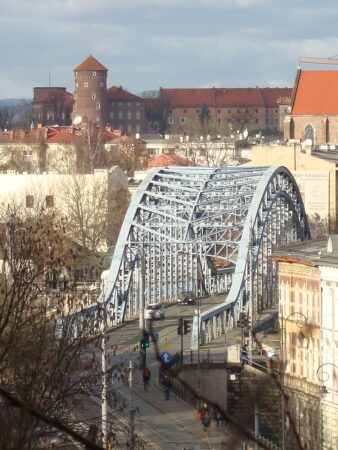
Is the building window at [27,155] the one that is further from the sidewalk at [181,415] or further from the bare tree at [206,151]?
the sidewalk at [181,415]

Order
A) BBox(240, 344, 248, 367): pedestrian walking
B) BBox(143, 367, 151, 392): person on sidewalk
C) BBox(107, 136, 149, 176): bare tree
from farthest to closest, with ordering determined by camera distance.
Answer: BBox(107, 136, 149, 176): bare tree, BBox(240, 344, 248, 367): pedestrian walking, BBox(143, 367, 151, 392): person on sidewalk

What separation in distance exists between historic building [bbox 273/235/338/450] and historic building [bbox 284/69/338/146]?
99.7 m

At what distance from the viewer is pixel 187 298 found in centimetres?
6519

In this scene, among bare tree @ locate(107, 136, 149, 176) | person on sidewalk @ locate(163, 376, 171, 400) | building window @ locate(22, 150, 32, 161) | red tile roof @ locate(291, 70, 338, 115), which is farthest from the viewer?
red tile roof @ locate(291, 70, 338, 115)

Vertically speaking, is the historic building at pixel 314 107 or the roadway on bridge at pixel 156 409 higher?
the historic building at pixel 314 107

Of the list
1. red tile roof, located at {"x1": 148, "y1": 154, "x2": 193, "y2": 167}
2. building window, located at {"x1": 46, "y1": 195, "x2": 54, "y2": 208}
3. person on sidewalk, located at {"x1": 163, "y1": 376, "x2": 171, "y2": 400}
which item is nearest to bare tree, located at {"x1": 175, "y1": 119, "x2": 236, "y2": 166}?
red tile roof, located at {"x1": 148, "y1": 154, "x2": 193, "y2": 167}

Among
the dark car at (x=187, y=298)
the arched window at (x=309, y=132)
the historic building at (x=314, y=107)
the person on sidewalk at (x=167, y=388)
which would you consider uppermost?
the historic building at (x=314, y=107)

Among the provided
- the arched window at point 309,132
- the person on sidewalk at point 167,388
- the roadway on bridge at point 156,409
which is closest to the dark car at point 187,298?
the roadway on bridge at point 156,409

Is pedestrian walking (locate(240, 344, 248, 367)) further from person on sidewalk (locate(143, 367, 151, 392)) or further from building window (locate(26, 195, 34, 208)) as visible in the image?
building window (locate(26, 195, 34, 208))

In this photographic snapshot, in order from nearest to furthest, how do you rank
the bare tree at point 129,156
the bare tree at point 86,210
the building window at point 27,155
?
the bare tree at point 86,210, the bare tree at point 129,156, the building window at point 27,155

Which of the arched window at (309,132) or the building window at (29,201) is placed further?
the arched window at (309,132)

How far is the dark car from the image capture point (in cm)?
6494

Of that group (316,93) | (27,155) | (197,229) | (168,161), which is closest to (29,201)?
(197,229)

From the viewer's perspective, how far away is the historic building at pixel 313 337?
38375 mm
